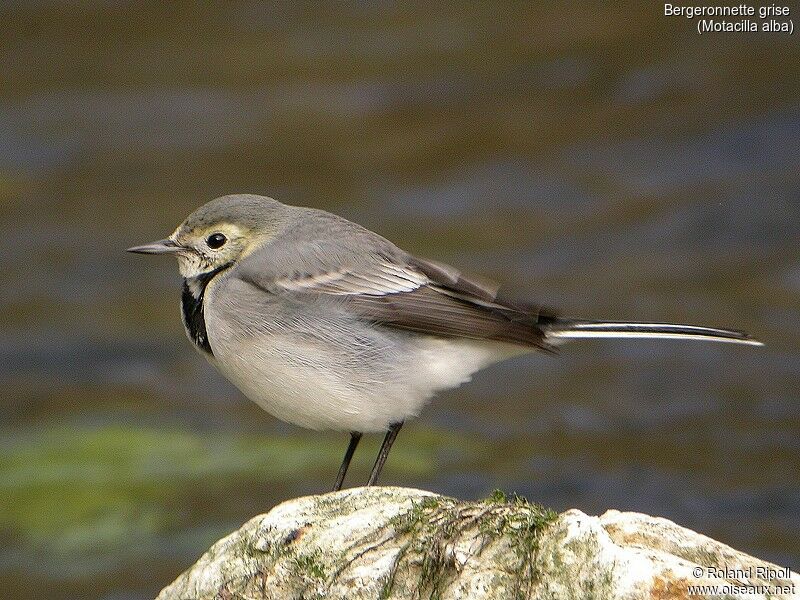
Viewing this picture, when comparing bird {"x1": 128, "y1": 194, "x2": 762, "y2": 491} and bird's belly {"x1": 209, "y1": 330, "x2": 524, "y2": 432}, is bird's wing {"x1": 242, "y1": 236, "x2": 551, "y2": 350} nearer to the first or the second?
bird {"x1": 128, "y1": 194, "x2": 762, "y2": 491}

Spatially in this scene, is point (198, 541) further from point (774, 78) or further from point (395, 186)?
point (774, 78)

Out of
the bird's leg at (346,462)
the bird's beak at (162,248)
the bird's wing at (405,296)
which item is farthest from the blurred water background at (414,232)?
the bird's wing at (405,296)

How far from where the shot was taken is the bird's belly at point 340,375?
6707 mm

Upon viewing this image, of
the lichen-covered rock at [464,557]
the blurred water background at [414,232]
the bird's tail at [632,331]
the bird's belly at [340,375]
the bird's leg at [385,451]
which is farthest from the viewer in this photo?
the blurred water background at [414,232]

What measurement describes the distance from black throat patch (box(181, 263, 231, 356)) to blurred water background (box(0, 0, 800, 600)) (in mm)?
4079

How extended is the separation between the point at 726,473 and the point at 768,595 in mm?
7538

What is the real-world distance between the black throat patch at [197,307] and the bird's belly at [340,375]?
20cm

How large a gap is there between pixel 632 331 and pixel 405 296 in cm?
130

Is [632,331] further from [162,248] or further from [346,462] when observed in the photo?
[162,248]

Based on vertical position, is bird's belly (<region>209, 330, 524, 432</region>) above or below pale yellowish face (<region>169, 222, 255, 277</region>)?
below

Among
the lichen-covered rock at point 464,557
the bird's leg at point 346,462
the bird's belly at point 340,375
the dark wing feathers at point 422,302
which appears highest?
the dark wing feathers at point 422,302

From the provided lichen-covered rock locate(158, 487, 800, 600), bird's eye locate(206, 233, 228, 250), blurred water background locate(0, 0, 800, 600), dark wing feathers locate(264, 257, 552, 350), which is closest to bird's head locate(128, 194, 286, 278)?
bird's eye locate(206, 233, 228, 250)

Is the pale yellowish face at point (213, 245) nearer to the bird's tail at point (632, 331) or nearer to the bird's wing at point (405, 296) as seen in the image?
the bird's wing at point (405, 296)

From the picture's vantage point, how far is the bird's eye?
7285mm
